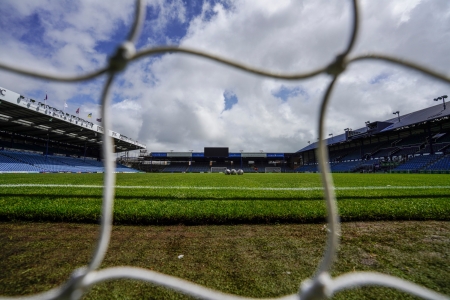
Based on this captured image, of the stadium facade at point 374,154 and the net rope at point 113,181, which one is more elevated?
the stadium facade at point 374,154

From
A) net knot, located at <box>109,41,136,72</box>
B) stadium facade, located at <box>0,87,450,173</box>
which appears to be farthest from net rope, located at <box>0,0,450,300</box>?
stadium facade, located at <box>0,87,450,173</box>

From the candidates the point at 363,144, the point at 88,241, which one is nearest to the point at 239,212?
the point at 88,241

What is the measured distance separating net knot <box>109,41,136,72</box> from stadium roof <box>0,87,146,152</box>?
16600 mm

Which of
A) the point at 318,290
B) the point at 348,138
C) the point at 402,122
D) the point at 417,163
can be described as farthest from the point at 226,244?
the point at 348,138

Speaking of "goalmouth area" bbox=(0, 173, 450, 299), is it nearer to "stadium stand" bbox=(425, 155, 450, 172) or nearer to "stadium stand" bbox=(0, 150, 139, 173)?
"stadium stand" bbox=(0, 150, 139, 173)

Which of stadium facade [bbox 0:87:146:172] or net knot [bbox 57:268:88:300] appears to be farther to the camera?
stadium facade [bbox 0:87:146:172]

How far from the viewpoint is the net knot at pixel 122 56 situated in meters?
0.74

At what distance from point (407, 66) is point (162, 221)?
307cm

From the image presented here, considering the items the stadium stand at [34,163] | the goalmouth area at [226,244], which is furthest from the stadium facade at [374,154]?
the goalmouth area at [226,244]

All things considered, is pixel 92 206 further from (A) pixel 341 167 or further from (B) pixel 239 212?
(A) pixel 341 167

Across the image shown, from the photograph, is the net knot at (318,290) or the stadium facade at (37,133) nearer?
the net knot at (318,290)

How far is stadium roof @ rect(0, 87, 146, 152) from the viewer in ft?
61.7

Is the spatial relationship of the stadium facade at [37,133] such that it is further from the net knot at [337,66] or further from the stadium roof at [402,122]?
the stadium roof at [402,122]

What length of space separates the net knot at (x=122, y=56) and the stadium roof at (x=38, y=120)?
54.5 ft
